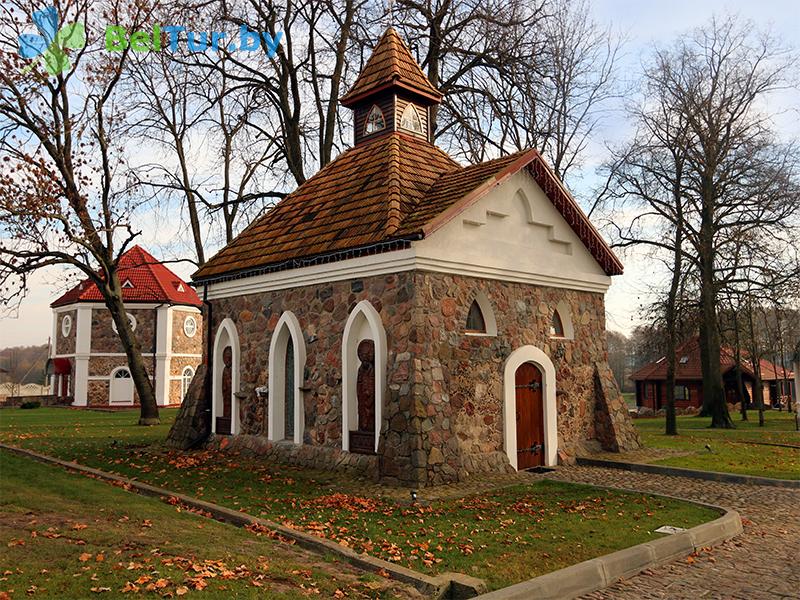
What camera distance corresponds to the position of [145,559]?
256 inches

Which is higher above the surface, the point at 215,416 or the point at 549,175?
the point at 549,175

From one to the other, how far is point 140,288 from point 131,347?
71.4 feet

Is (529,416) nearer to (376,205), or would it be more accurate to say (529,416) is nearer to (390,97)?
(376,205)

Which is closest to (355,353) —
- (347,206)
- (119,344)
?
(347,206)

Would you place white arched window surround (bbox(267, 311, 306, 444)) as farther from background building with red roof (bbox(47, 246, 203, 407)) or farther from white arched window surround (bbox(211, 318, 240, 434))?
background building with red roof (bbox(47, 246, 203, 407))

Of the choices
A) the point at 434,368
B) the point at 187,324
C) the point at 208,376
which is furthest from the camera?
the point at 187,324

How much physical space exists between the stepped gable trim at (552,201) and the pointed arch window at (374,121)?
434cm

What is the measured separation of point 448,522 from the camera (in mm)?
→ 8609

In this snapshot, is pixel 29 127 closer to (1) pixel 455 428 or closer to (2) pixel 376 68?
(2) pixel 376 68

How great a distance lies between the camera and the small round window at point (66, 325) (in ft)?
143

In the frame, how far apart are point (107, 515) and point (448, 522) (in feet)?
14.5

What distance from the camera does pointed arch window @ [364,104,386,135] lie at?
16375 mm

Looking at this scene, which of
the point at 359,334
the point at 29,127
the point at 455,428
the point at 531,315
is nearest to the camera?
the point at 455,428

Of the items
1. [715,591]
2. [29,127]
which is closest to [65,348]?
[29,127]
